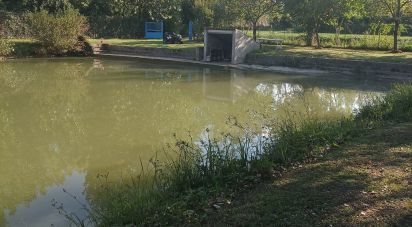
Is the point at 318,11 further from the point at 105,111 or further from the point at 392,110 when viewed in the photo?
the point at 392,110

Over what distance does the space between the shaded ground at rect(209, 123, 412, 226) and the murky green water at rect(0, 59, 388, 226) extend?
7.07ft

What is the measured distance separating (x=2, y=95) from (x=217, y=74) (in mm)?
8387

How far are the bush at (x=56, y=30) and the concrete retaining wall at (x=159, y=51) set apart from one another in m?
2.08

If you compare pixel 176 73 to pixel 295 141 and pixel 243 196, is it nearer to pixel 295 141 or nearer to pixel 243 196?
pixel 295 141

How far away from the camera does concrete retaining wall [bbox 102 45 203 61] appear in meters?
22.8

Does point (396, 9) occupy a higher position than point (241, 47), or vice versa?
point (396, 9)

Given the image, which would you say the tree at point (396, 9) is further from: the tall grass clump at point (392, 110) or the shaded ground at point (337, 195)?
the shaded ground at point (337, 195)

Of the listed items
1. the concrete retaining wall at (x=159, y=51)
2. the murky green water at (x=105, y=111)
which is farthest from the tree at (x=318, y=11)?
the murky green water at (x=105, y=111)

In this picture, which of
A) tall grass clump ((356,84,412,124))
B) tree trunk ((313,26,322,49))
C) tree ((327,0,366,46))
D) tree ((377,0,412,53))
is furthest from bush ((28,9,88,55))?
tall grass clump ((356,84,412,124))

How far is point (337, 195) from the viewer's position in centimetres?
435

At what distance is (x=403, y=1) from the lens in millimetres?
21609

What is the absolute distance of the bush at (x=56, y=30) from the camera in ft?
78.4

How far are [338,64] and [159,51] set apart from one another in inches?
377

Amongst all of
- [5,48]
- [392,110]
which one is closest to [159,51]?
[5,48]
